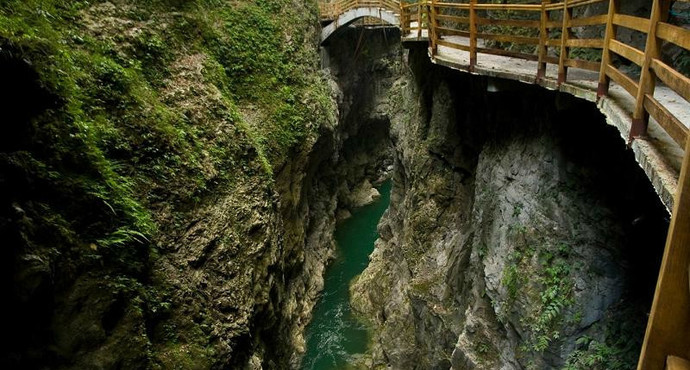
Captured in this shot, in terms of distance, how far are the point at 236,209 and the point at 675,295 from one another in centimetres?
912

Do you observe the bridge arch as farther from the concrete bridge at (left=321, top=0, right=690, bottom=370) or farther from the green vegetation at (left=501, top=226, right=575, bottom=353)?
the green vegetation at (left=501, top=226, right=575, bottom=353)

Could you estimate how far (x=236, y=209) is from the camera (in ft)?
32.5

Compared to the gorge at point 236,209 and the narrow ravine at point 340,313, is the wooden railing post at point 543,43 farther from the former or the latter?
the narrow ravine at point 340,313

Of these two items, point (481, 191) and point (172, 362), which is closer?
point (172, 362)

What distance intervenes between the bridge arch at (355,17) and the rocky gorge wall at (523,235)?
9.62 m

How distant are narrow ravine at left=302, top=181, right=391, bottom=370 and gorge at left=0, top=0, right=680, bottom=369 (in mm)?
2158

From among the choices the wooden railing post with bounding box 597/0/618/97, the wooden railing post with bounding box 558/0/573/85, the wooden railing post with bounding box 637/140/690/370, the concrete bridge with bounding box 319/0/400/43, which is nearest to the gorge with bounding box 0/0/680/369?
the wooden railing post with bounding box 558/0/573/85

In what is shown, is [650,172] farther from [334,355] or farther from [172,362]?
[334,355]

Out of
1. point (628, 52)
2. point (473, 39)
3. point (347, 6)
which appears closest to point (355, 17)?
point (347, 6)

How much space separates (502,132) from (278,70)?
354 inches

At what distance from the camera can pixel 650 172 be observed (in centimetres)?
320

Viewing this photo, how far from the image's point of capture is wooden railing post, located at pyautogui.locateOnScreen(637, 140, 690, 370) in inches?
62.9

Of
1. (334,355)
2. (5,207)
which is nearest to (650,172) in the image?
(5,207)

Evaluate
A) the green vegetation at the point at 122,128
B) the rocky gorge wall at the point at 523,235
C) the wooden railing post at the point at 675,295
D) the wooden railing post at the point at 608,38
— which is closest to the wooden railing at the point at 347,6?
the rocky gorge wall at the point at 523,235
